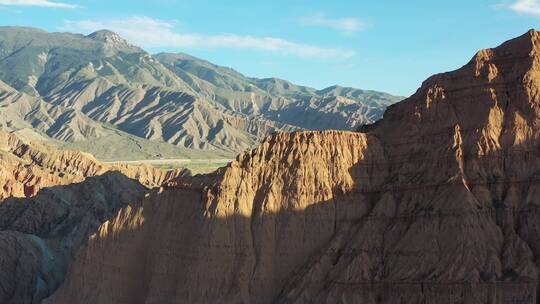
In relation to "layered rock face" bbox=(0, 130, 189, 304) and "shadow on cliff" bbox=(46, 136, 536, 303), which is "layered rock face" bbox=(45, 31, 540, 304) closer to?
"shadow on cliff" bbox=(46, 136, 536, 303)

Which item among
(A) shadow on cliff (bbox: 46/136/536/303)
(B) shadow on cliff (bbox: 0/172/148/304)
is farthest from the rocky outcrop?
(A) shadow on cliff (bbox: 46/136/536/303)

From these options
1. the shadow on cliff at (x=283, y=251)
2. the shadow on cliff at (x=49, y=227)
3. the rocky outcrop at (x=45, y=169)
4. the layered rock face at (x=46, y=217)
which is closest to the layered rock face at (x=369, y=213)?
the shadow on cliff at (x=283, y=251)

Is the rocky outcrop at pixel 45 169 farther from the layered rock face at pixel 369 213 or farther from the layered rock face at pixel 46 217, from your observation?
the layered rock face at pixel 369 213

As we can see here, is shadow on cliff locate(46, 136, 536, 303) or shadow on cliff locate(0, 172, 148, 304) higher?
shadow on cliff locate(46, 136, 536, 303)

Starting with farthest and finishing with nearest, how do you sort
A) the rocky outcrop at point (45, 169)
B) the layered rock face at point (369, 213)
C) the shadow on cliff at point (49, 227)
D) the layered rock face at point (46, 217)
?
the rocky outcrop at point (45, 169)
the layered rock face at point (46, 217)
the shadow on cliff at point (49, 227)
the layered rock face at point (369, 213)

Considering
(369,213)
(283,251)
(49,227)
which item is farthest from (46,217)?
(369,213)

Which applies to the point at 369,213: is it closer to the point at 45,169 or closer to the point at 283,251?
the point at 283,251

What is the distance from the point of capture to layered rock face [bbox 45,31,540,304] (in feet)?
173

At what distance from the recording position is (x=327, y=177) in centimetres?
5859

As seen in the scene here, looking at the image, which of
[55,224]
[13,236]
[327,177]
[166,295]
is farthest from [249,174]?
[55,224]

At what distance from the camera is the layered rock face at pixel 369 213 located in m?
52.7

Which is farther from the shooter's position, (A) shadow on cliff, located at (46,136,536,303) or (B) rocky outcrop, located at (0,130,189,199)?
(B) rocky outcrop, located at (0,130,189,199)

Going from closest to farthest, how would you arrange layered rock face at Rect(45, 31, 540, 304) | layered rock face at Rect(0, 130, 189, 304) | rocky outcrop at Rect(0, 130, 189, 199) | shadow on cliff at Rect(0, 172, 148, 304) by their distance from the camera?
layered rock face at Rect(45, 31, 540, 304)
shadow on cliff at Rect(0, 172, 148, 304)
layered rock face at Rect(0, 130, 189, 304)
rocky outcrop at Rect(0, 130, 189, 199)

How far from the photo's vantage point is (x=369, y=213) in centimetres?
5722
